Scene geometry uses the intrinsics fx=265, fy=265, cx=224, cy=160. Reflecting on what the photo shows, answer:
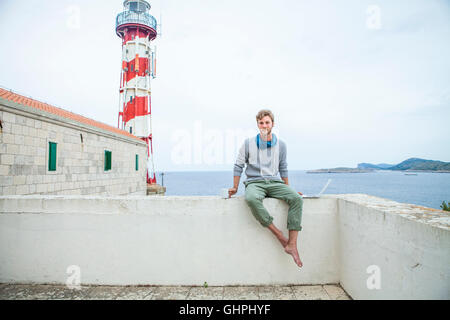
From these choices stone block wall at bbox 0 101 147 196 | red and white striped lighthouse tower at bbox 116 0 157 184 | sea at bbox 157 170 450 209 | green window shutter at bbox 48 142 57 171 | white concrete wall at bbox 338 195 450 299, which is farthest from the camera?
sea at bbox 157 170 450 209

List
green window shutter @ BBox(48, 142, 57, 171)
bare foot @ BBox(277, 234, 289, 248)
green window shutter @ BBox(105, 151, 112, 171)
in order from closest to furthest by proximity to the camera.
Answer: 1. bare foot @ BBox(277, 234, 289, 248)
2. green window shutter @ BBox(48, 142, 57, 171)
3. green window shutter @ BBox(105, 151, 112, 171)

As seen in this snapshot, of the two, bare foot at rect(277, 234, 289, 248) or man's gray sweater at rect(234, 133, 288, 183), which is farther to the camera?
man's gray sweater at rect(234, 133, 288, 183)

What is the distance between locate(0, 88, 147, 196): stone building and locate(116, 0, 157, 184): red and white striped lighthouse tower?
29.2ft

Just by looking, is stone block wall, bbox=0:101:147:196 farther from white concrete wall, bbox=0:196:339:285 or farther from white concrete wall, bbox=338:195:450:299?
white concrete wall, bbox=338:195:450:299

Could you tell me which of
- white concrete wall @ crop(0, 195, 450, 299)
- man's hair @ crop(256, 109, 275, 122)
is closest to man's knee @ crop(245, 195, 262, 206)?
white concrete wall @ crop(0, 195, 450, 299)

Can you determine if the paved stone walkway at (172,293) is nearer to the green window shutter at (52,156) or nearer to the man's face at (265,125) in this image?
the man's face at (265,125)

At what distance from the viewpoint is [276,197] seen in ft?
9.14

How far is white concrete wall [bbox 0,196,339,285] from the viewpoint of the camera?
2799 mm

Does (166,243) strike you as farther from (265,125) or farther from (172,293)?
(265,125)

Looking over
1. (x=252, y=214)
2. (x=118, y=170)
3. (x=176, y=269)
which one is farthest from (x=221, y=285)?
(x=118, y=170)

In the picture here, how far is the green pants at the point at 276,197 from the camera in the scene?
2.59m

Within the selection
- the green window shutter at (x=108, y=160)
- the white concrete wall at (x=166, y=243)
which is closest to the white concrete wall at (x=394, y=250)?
the white concrete wall at (x=166, y=243)

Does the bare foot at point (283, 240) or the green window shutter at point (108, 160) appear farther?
the green window shutter at point (108, 160)

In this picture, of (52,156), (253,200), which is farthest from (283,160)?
(52,156)
